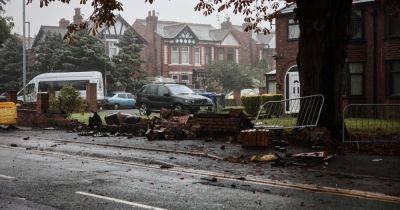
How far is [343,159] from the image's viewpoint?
431 inches

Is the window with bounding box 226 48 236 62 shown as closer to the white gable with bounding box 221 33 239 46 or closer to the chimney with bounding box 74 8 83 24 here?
the white gable with bounding box 221 33 239 46

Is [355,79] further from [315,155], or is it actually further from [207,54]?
[207,54]

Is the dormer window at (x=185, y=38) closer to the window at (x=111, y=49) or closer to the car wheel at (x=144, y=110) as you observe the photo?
the window at (x=111, y=49)

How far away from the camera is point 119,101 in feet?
143

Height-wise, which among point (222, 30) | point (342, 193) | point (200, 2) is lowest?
point (342, 193)

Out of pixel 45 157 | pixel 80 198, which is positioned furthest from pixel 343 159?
pixel 45 157

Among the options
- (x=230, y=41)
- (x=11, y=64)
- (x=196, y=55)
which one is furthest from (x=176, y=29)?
(x=11, y=64)

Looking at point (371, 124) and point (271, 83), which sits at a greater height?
point (271, 83)

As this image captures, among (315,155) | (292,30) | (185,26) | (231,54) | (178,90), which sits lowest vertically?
(315,155)

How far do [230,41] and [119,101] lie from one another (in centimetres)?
3120

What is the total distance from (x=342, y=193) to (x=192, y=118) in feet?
31.6

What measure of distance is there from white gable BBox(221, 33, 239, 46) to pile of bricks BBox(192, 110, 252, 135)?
55163mm

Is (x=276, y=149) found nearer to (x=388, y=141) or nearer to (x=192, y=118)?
(x=388, y=141)

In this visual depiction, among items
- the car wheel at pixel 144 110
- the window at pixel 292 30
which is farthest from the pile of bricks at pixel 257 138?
the window at pixel 292 30
